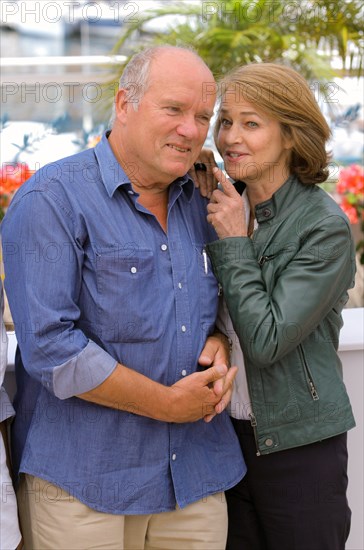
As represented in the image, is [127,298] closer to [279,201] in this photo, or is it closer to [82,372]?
[82,372]

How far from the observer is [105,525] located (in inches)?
60.8

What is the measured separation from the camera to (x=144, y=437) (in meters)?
1.58

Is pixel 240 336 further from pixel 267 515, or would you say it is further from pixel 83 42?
pixel 83 42

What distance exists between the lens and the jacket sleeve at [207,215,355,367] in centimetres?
156

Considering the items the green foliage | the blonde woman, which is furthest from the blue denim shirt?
the green foliage

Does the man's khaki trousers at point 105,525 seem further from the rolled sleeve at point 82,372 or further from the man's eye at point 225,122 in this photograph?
the man's eye at point 225,122

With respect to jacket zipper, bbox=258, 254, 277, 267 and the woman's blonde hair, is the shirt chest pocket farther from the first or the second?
the woman's blonde hair

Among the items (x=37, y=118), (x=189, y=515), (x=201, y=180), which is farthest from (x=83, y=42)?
(x=189, y=515)

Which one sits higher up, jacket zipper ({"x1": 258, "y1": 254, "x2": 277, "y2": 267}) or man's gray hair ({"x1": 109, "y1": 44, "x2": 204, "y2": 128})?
man's gray hair ({"x1": 109, "y1": 44, "x2": 204, "y2": 128})

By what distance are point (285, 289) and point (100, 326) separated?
40cm

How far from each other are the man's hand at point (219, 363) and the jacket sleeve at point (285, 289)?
58 mm

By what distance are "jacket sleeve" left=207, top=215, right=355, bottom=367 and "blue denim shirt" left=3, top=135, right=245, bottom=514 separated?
0.10m

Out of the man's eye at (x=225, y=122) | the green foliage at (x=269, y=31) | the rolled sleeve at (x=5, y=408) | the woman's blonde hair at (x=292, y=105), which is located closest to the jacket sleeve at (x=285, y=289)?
the woman's blonde hair at (x=292, y=105)

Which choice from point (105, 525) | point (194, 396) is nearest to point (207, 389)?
point (194, 396)
